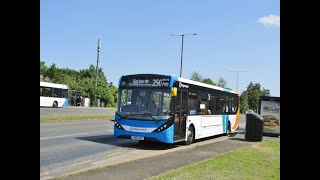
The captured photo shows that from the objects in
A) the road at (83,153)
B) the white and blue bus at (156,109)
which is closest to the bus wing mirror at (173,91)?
the white and blue bus at (156,109)

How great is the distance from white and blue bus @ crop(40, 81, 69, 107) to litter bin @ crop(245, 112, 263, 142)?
33.6 meters

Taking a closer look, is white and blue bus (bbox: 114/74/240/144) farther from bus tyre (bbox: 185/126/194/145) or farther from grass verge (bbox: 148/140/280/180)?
grass verge (bbox: 148/140/280/180)

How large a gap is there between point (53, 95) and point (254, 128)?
3592cm

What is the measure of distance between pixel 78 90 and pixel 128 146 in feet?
179

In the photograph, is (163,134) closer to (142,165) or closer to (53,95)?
(142,165)

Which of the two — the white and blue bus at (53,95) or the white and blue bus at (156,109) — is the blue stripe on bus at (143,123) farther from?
the white and blue bus at (53,95)

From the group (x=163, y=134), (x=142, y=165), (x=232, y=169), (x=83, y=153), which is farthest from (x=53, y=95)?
(x=232, y=169)

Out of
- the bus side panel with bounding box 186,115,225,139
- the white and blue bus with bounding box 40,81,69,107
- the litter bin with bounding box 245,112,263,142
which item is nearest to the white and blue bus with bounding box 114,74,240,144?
the bus side panel with bounding box 186,115,225,139

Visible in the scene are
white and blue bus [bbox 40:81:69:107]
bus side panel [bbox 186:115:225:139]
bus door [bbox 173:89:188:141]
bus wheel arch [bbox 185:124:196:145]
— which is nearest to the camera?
bus door [bbox 173:89:188:141]

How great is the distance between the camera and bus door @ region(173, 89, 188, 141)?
1551 cm

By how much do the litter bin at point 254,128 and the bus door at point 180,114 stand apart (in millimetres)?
5155

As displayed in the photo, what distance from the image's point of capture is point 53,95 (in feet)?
167
